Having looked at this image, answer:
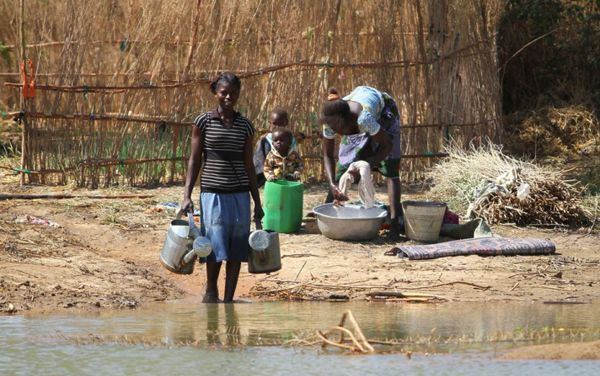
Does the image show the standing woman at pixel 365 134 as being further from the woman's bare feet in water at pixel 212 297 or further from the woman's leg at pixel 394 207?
the woman's bare feet in water at pixel 212 297

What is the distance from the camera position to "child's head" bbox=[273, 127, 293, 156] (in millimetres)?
9711

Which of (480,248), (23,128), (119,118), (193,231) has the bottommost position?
(480,248)

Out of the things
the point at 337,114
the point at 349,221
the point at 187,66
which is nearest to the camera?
the point at 337,114

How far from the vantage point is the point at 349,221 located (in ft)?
29.3

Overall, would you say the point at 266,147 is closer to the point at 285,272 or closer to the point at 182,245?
the point at 285,272

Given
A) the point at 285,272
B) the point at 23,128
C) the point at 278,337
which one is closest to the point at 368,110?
the point at 285,272

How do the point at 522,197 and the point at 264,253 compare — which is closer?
the point at 264,253

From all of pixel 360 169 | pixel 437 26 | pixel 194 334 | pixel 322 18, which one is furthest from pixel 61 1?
pixel 194 334

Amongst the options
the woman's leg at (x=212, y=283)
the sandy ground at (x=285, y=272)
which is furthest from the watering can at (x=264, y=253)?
the sandy ground at (x=285, y=272)

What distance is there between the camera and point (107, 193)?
11.4 meters

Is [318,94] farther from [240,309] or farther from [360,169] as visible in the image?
[240,309]

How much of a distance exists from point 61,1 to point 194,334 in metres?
7.49

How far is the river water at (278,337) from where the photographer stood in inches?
211

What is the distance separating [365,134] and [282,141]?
950 millimetres
